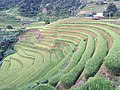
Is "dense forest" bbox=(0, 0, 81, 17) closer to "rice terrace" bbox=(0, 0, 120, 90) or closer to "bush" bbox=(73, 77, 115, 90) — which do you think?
"rice terrace" bbox=(0, 0, 120, 90)

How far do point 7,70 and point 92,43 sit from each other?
1034cm

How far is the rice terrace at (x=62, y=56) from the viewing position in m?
14.4

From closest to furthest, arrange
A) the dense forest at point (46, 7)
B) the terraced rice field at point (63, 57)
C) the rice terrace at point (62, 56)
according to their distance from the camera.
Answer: the rice terrace at point (62, 56)
the terraced rice field at point (63, 57)
the dense forest at point (46, 7)

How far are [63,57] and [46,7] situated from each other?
35433mm

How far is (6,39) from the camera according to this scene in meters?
38.9

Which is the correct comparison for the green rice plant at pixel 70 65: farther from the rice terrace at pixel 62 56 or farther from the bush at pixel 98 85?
the bush at pixel 98 85

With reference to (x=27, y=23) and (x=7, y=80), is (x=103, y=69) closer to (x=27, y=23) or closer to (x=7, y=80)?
(x=7, y=80)

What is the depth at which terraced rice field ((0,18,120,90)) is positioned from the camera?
1500cm

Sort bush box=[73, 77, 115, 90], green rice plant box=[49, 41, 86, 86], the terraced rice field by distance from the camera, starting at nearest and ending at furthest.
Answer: bush box=[73, 77, 115, 90], the terraced rice field, green rice plant box=[49, 41, 86, 86]

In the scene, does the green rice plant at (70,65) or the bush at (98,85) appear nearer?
the bush at (98,85)

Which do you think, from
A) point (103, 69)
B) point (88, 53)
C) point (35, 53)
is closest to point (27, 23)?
point (35, 53)

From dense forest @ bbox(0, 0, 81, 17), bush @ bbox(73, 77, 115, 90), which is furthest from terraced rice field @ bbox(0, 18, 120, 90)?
dense forest @ bbox(0, 0, 81, 17)

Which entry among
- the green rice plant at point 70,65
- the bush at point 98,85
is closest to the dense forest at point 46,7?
the green rice plant at point 70,65

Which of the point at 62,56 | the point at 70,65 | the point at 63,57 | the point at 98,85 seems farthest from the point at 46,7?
the point at 98,85
